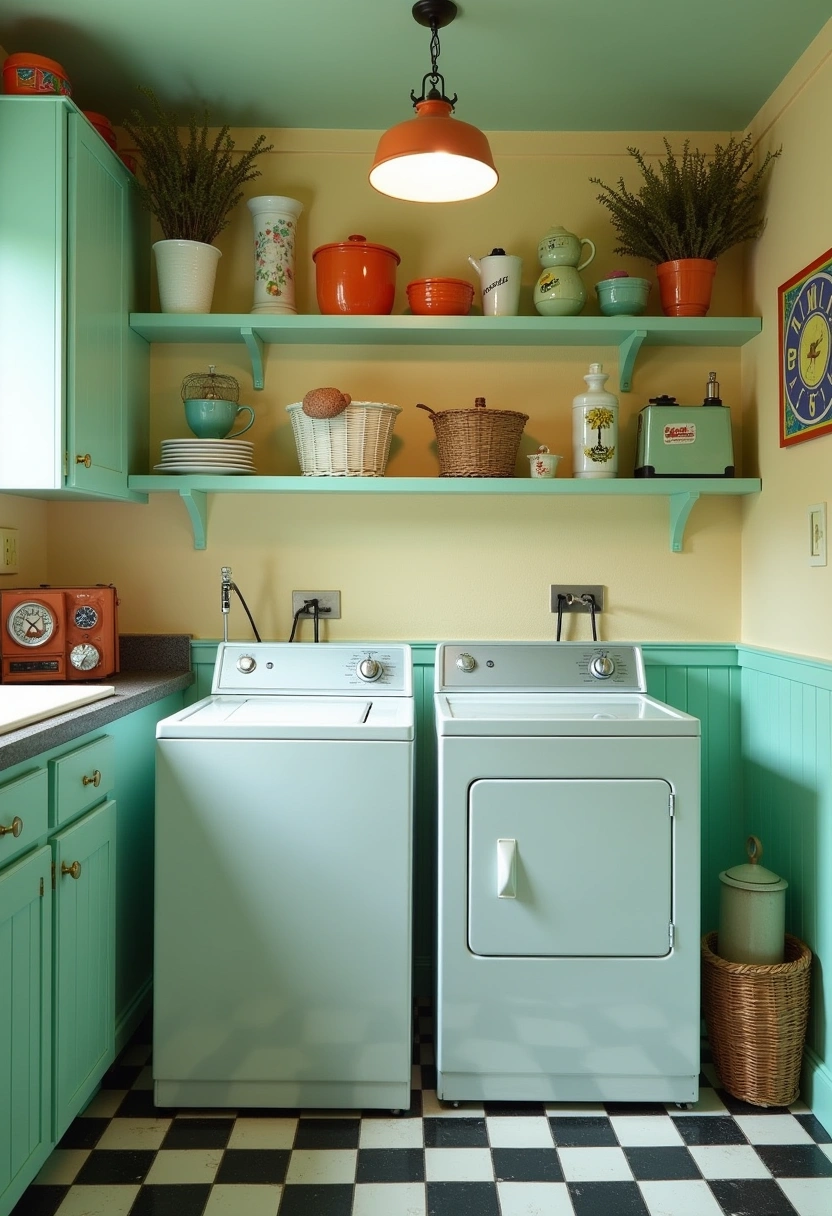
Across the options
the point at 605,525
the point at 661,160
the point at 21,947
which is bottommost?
the point at 21,947

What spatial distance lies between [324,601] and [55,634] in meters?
0.75

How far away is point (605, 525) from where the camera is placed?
9.25ft

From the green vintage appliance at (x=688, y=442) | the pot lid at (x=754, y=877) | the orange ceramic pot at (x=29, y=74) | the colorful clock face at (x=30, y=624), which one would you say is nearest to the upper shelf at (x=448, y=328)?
the green vintage appliance at (x=688, y=442)

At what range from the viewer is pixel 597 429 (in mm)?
2637

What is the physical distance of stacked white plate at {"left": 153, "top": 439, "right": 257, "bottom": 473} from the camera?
2586mm

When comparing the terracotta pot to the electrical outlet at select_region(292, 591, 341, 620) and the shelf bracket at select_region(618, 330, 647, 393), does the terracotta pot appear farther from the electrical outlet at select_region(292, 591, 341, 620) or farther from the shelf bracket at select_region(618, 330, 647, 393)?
the electrical outlet at select_region(292, 591, 341, 620)

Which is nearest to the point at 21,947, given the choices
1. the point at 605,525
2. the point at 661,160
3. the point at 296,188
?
the point at 605,525

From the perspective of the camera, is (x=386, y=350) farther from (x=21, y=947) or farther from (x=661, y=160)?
(x=21, y=947)

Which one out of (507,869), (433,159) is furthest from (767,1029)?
(433,159)

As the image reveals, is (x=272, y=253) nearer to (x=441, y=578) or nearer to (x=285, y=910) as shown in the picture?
(x=441, y=578)

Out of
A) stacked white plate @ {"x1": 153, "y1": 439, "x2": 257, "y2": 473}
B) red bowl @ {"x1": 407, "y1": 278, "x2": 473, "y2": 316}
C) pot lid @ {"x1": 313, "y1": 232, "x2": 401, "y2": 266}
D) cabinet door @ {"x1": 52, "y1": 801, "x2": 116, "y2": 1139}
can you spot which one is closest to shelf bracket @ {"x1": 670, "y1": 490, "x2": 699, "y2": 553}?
red bowl @ {"x1": 407, "y1": 278, "x2": 473, "y2": 316}

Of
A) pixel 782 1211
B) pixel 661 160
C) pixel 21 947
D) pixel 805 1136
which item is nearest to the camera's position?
pixel 21 947

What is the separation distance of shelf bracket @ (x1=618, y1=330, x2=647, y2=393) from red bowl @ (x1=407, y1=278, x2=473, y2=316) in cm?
46

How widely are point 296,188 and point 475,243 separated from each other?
54 cm
